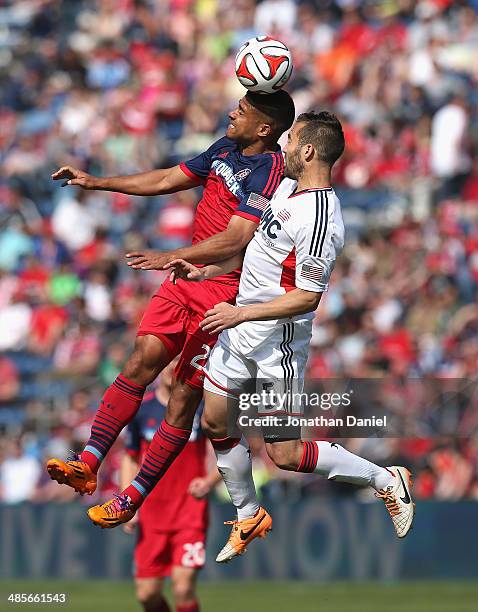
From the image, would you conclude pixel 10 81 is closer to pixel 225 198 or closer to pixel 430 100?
pixel 430 100

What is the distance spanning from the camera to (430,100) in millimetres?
20406

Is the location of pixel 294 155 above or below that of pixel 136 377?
above

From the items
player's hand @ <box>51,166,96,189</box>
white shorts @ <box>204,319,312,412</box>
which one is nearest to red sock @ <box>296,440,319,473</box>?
white shorts @ <box>204,319,312,412</box>

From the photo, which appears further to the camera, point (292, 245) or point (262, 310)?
point (292, 245)

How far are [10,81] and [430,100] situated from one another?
26.5ft

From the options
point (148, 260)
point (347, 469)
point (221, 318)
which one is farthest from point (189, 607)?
point (148, 260)

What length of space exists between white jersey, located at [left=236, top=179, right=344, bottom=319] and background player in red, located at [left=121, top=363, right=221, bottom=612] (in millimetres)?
2801

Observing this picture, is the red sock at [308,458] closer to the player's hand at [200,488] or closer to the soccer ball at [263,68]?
the soccer ball at [263,68]

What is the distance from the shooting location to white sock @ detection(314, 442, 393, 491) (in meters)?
10.2

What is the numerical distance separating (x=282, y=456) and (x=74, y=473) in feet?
4.42

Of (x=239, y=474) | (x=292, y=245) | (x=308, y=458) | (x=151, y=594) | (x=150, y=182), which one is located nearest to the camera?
(x=292, y=245)

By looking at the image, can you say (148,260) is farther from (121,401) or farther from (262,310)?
(121,401)

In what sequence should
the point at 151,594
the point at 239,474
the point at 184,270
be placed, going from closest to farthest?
the point at 184,270, the point at 239,474, the point at 151,594

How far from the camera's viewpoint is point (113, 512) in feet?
33.3
